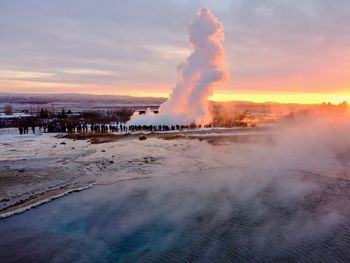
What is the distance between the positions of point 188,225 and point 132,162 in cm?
858

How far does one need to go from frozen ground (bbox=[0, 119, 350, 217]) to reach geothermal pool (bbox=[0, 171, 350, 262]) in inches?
57.5

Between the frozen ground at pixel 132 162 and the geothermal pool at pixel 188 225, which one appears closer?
the geothermal pool at pixel 188 225

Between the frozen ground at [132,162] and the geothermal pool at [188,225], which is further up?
the frozen ground at [132,162]

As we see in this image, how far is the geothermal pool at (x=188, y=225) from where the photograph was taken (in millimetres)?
7297

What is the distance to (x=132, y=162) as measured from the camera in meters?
16.9

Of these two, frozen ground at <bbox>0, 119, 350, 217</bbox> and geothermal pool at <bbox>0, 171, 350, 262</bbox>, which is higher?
frozen ground at <bbox>0, 119, 350, 217</bbox>

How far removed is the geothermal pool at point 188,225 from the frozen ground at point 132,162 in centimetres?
146

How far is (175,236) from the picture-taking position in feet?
26.5

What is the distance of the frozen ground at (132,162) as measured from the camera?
1270 cm

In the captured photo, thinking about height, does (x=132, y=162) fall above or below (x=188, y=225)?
above

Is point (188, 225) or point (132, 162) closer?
point (188, 225)

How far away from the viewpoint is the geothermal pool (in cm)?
730

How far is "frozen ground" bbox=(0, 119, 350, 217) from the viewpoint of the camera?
12.7m

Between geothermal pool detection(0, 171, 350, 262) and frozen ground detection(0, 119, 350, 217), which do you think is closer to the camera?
geothermal pool detection(0, 171, 350, 262)
